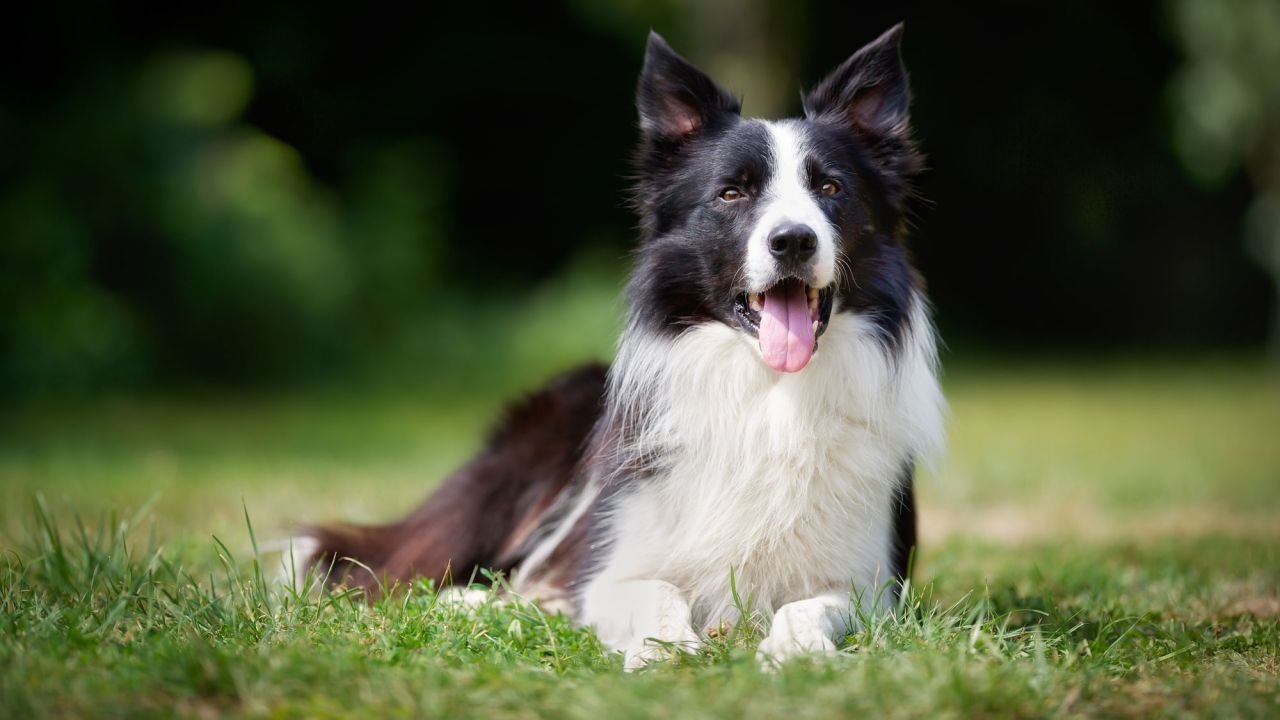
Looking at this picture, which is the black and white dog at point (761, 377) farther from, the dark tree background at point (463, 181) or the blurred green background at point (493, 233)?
the dark tree background at point (463, 181)

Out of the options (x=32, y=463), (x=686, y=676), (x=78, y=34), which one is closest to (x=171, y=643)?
(x=686, y=676)

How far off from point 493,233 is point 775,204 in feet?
43.6

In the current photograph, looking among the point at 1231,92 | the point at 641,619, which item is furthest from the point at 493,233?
the point at 641,619

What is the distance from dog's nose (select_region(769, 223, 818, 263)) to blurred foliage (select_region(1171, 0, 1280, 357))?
48.5 ft

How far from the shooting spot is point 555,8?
17.0 m

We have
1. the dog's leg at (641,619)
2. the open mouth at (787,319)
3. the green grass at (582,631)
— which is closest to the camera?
the green grass at (582,631)

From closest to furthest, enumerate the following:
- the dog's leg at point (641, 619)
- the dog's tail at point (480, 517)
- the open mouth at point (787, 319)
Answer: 1. the dog's leg at point (641, 619)
2. the open mouth at point (787, 319)
3. the dog's tail at point (480, 517)

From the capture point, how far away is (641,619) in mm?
3414

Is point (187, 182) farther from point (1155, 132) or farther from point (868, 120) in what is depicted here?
point (1155, 132)

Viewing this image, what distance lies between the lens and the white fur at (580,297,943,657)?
141 inches

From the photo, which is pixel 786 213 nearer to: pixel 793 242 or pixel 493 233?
pixel 793 242

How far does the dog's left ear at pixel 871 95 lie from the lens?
3.96 metres

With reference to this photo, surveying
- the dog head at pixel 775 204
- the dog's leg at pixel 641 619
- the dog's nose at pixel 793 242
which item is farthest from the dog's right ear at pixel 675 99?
the dog's leg at pixel 641 619

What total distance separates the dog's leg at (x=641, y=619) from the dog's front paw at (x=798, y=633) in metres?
0.21
